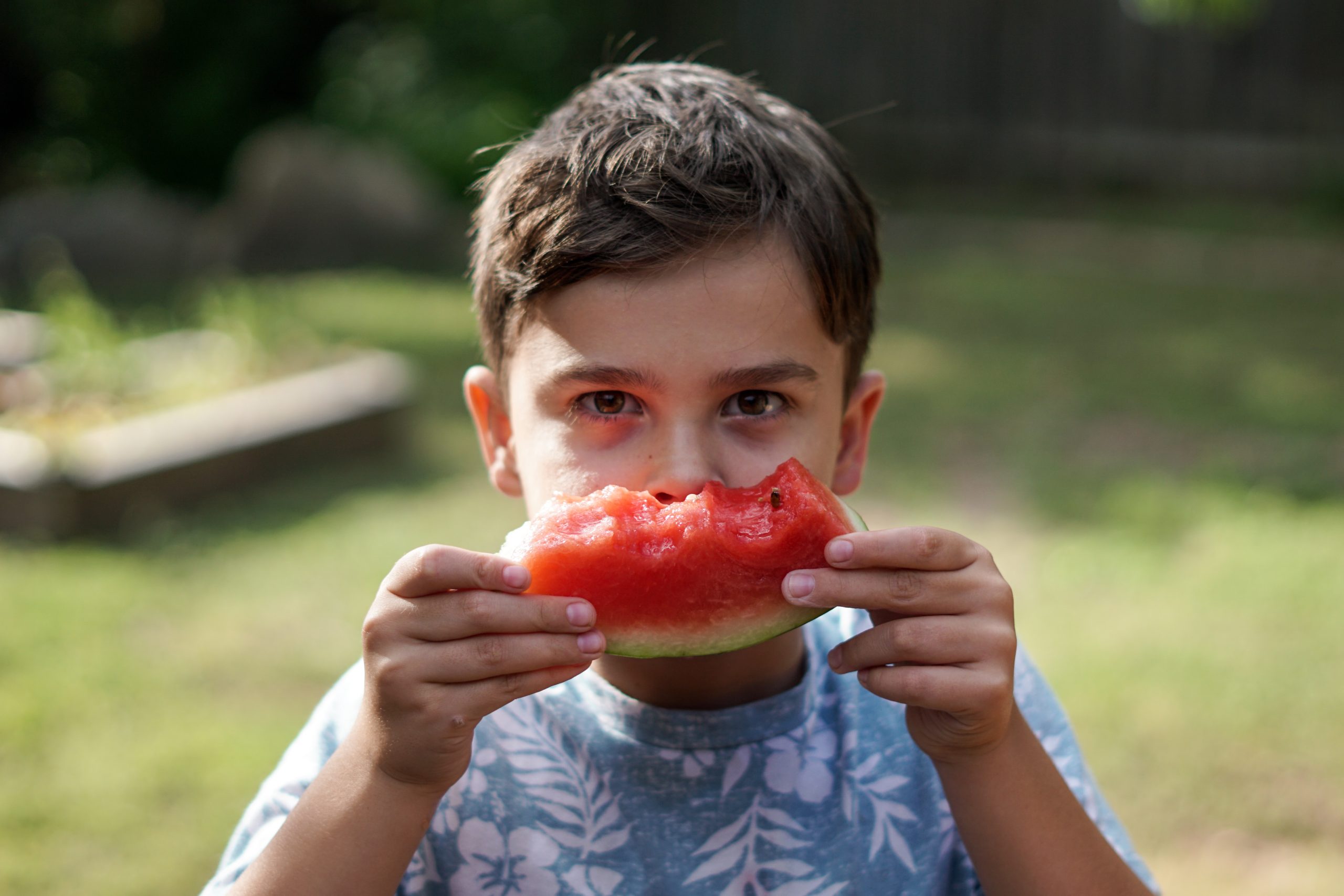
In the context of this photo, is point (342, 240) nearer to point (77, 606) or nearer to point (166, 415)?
point (166, 415)

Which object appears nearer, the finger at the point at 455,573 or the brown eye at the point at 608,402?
the finger at the point at 455,573

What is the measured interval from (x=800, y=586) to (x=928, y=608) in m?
0.19

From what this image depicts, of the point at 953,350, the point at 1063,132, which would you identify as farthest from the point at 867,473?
the point at 1063,132

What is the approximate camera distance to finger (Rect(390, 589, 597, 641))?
1.64 m

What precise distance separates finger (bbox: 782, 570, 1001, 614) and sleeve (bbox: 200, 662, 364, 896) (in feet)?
2.39

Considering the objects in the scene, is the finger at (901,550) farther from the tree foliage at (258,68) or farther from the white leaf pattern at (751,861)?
the tree foliage at (258,68)

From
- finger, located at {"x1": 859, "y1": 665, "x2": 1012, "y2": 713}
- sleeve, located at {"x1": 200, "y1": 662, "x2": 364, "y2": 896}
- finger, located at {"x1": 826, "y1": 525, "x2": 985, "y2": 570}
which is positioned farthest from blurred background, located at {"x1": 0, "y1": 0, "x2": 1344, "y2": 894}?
sleeve, located at {"x1": 200, "y1": 662, "x2": 364, "y2": 896}

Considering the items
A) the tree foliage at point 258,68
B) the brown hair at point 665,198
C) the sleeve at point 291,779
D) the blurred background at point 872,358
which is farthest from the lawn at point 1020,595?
the tree foliage at point 258,68

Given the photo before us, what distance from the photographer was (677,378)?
6.24 ft

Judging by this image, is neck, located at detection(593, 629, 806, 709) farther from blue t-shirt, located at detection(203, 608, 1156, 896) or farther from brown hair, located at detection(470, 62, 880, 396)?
brown hair, located at detection(470, 62, 880, 396)

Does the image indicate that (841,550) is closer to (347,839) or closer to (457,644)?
(457,644)

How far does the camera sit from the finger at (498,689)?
1.67 m

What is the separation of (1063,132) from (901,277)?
577 cm

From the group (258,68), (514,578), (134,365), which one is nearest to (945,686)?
(514,578)
